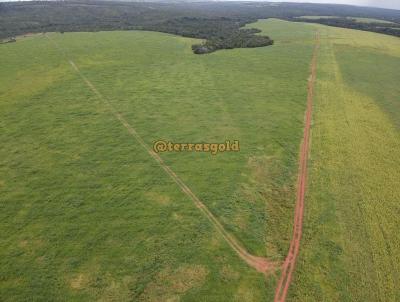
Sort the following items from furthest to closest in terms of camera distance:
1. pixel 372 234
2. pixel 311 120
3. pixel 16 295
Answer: pixel 311 120 < pixel 372 234 < pixel 16 295

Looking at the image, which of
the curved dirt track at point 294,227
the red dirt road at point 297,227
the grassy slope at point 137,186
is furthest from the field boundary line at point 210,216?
the red dirt road at point 297,227

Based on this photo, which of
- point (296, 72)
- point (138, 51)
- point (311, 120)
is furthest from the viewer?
point (138, 51)

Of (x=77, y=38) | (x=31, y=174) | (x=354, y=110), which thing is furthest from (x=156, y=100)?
(x=77, y=38)

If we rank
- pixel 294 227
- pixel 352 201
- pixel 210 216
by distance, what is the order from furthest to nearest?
pixel 352 201 → pixel 210 216 → pixel 294 227

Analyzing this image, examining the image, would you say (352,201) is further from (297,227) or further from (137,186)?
(137,186)

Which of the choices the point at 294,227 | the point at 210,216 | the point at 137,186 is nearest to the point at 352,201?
the point at 294,227

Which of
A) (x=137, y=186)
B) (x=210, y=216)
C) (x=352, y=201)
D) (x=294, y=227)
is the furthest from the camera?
(x=137, y=186)

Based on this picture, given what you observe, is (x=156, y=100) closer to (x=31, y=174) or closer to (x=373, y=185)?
(x=31, y=174)
